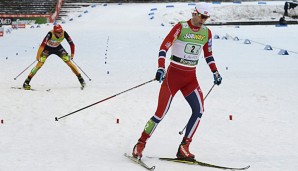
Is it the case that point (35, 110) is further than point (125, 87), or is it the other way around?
point (125, 87)

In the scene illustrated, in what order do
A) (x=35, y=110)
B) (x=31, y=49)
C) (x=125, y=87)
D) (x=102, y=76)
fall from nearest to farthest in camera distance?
(x=35, y=110) < (x=125, y=87) < (x=102, y=76) < (x=31, y=49)

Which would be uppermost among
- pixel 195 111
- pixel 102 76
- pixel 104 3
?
pixel 195 111

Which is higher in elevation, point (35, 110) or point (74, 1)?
point (35, 110)

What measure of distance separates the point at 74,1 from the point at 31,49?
119ft

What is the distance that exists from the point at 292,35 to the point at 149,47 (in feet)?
36.5

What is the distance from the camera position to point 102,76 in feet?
49.8

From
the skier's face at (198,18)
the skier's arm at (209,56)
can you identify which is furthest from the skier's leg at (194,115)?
the skier's face at (198,18)

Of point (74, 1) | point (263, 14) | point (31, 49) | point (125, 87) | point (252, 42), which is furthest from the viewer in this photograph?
point (74, 1)

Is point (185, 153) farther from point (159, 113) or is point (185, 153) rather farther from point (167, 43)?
point (167, 43)

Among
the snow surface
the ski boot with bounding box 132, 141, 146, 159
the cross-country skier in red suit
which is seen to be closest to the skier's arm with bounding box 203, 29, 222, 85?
the cross-country skier in red suit

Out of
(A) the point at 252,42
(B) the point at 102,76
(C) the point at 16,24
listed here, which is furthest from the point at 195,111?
(C) the point at 16,24

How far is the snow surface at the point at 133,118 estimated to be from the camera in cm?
676

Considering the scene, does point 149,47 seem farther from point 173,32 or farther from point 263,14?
point 263,14

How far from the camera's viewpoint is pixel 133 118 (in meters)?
9.45
